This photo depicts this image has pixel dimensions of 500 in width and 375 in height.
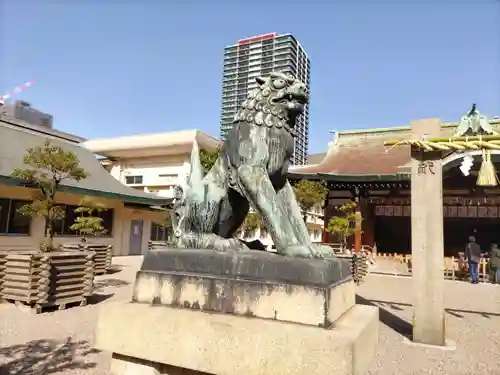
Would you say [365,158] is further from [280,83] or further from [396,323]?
[280,83]

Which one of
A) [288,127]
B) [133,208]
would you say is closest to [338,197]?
[133,208]

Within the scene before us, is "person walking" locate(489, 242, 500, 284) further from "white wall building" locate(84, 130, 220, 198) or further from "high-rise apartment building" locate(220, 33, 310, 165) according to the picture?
"white wall building" locate(84, 130, 220, 198)

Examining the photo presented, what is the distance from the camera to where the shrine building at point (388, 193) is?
15094 millimetres

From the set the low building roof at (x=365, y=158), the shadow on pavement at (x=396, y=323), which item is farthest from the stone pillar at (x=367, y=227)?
the shadow on pavement at (x=396, y=323)

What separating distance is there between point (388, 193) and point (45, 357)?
1635 cm

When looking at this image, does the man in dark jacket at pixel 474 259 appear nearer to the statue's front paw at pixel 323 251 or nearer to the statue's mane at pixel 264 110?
the statue's front paw at pixel 323 251

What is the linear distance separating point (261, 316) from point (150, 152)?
23641mm

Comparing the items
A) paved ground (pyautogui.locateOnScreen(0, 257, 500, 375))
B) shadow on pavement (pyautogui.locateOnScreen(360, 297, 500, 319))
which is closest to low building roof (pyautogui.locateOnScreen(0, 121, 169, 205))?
paved ground (pyautogui.locateOnScreen(0, 257, 500, 375))

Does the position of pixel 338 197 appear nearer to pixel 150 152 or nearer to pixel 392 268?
pixel 392 268

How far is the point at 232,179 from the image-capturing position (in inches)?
108

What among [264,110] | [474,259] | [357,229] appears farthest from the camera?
[357,229]

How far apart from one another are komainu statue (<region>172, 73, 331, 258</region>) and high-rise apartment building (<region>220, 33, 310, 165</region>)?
66.9 ft

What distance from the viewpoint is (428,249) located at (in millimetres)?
5227

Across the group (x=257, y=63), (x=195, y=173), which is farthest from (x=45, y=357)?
(x=257, y=63)
